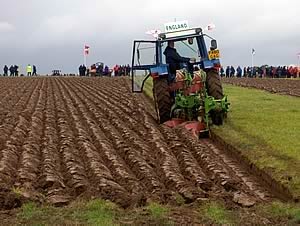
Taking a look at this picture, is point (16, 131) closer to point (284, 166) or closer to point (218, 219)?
point (284, 166)

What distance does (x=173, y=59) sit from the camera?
1582 cm

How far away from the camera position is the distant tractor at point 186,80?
14445 millimetres

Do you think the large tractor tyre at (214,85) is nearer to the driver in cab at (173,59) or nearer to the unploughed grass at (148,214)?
the driver in cab at (173,59)

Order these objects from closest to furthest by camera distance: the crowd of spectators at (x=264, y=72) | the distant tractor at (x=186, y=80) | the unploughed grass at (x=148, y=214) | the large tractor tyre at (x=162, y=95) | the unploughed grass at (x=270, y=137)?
the unploughed grass at (x=148, y=214) → the unploughed grass at (x=270, y=137) → the distant tractor at (x=186, y=80) → the large tractor tyre at (x=162, y=95) → the crowd of spectators at (x=264, y=72)

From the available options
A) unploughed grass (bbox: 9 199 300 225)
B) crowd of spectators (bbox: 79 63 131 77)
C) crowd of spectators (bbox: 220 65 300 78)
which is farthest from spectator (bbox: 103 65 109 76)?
unploughed grass (bbox: 9 199 300 225)

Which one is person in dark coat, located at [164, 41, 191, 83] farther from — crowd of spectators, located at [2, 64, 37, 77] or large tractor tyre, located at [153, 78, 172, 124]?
crowd of spectators, located at [2, 64, 37, 77]

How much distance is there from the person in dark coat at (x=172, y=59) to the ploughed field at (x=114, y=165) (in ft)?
4.57

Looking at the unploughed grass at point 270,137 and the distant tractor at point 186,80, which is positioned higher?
the distant tractor at point 186,80

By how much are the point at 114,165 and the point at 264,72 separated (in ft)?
163

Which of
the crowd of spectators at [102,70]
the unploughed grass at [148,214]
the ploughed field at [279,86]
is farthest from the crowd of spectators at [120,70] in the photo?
the unploughed grass at [148,214]

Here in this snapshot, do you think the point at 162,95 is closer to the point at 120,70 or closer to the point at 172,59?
the point at 172,59

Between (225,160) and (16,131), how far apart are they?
5.01 m

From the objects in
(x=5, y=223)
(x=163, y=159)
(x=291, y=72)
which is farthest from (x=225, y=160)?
(x=291, y=72)

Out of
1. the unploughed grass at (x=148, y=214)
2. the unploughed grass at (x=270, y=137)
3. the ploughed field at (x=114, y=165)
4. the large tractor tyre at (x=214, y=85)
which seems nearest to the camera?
the unploughed grass at (x=148, y=214)
